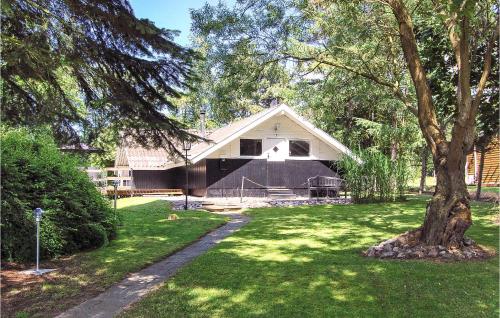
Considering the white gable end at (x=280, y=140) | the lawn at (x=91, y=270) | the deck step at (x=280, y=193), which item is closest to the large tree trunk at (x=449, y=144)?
the lawn at (x=91, y=270)

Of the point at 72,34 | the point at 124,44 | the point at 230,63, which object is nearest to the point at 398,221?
the point at 230,63

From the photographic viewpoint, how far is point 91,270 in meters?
6.55

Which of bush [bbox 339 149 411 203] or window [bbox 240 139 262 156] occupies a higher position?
window [bbox 240 139 262 156]

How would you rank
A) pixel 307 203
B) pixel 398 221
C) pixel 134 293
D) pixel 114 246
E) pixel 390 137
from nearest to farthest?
pixel 134 293, pixel 114 246, pixel 398 221, pixel 307 203, pixel 390 137

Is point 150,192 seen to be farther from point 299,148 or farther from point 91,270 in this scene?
point 91,270

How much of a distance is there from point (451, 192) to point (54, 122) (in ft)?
21.4

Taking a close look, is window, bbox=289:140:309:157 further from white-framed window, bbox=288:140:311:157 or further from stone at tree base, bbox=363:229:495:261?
stone at tree base, bbox=363:229:495:261

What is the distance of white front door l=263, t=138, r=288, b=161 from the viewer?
23.9 metres

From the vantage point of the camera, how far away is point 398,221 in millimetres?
12102

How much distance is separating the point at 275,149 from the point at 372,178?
6.14m

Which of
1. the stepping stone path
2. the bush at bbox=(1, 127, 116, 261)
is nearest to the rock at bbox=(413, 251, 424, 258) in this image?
the stepping stone path

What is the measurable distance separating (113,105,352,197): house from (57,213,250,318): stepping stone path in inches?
543

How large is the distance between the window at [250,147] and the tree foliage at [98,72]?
1570cm

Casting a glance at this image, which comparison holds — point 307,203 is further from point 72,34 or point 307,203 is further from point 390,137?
point 72,34
